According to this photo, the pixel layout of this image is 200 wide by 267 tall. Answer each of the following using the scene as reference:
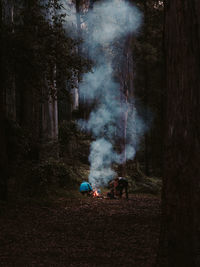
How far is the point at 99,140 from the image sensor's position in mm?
26938

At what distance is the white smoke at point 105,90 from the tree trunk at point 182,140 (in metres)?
18.6

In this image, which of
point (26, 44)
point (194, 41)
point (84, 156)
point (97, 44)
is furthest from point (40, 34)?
point (97, 44)

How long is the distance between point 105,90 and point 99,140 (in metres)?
4.75

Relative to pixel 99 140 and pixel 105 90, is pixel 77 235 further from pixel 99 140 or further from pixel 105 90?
pixel 105 90

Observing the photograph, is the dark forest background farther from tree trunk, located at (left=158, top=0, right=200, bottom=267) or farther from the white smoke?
tree trunk, located at (left=158, top=0, right=200, bottom=267)

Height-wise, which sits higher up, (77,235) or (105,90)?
(105,90)

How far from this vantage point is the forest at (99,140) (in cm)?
467

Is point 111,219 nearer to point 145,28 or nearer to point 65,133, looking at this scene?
point 65,133

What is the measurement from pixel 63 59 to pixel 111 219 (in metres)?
6.49

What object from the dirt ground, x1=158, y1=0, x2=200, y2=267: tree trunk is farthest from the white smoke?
x1=158, y1=0, x2=200, y2=267: tree trunk

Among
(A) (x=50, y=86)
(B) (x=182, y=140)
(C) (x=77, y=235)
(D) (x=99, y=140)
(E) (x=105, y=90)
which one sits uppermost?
(E) (x=105, y=90)

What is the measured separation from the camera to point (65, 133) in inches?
926

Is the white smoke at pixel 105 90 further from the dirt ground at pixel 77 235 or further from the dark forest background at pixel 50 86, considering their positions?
the dirt ground at pixel 77 235

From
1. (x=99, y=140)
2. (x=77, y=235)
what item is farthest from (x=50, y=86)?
(x=99, y=140)
